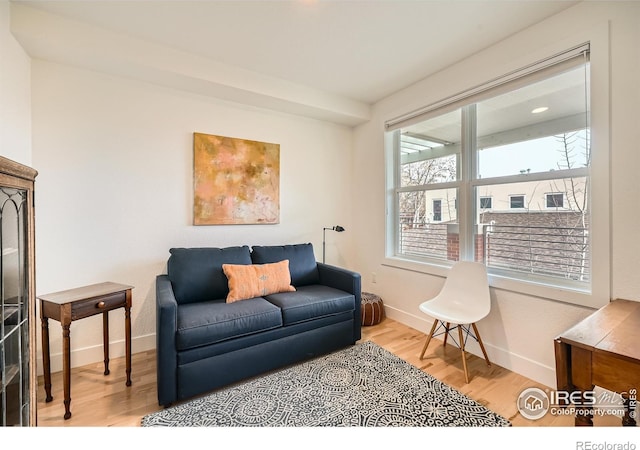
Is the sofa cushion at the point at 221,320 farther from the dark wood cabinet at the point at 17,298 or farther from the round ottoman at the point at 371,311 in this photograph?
the round ottoman at the point at 371,311

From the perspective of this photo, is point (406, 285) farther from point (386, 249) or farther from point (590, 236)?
point (590, 236)

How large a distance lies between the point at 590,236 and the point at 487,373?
1.22 metres

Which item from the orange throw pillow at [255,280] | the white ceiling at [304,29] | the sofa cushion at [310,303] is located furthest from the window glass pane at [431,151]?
the orange throw pillow at [255,280]

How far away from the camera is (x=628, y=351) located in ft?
3.68

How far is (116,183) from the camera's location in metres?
2.41

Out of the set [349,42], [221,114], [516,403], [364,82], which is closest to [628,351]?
[516,403]

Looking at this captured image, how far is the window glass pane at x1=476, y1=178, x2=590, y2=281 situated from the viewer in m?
1.98

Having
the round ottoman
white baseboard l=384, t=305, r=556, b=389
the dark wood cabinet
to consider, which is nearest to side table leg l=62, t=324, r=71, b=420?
the dark wood cabinet

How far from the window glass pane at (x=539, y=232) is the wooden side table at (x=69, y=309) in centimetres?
293

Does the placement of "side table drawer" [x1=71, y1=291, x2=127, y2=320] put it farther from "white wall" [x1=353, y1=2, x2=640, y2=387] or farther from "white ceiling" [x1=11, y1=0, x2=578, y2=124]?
"white wall" [x1=353, y1=2, x2=640, y2=387]

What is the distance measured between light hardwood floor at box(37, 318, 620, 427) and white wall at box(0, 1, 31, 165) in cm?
161

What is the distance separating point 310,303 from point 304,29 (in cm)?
213

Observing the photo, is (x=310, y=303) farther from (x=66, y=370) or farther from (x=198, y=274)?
(x=66, y=370)

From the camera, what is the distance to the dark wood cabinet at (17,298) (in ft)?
3.70
